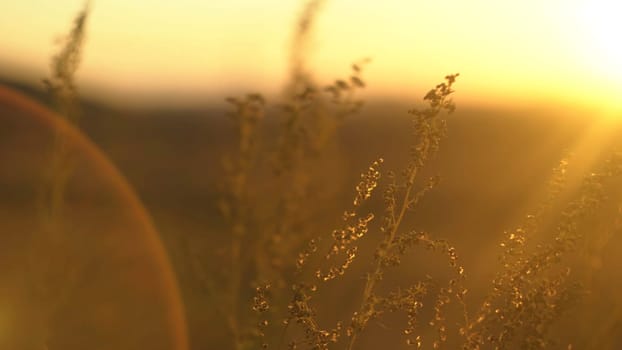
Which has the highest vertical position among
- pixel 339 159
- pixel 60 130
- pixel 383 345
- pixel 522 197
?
pixel 522 197

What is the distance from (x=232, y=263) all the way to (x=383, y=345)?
5170 mm

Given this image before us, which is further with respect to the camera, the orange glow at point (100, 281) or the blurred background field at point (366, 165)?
the blurred background field at point (366, 165)

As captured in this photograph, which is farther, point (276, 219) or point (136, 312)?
point (136, 312)

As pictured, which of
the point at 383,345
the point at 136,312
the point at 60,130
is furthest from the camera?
the point at 383,345

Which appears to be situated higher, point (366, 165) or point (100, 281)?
point (366, 165)

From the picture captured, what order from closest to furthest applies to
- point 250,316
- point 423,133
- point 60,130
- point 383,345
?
point 250,316, point 60,130, point 423,133, point 383,345

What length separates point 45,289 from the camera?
354 cm

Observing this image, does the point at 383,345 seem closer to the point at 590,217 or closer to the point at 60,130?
the point at 590,217

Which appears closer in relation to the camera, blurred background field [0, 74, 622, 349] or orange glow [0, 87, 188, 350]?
orange glow [0, 87, 188, 350]

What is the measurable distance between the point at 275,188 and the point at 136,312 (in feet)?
14.5

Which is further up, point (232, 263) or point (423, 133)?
Answer: point (423, 133)

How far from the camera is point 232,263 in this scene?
3127 mm

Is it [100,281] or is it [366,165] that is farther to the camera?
[366,165]

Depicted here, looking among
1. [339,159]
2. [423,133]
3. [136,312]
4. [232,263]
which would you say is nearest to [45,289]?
[232,263]
